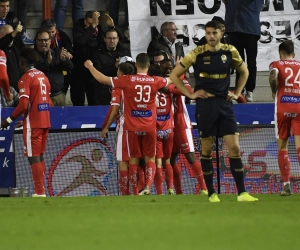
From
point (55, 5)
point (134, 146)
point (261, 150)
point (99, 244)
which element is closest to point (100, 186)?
point (134, 146)

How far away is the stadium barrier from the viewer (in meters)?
16.8

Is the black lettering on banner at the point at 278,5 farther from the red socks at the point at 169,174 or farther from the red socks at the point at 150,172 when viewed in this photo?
the red socks at the point at 150,172

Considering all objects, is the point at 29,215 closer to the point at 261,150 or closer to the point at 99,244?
the point at 99,244

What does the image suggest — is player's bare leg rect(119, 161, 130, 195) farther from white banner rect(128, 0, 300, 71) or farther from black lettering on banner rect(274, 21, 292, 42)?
black lettering on banner rect(274, 21, 292, 42)

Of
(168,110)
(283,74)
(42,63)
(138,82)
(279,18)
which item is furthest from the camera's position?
(279,18)

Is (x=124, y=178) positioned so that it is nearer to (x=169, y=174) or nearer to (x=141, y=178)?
(x=141, y=178)

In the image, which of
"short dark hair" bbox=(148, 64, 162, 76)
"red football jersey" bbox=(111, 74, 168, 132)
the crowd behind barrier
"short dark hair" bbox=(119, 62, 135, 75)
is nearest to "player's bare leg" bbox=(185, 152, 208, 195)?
"red football jersey" bbox=(111, 74, 168, 132)

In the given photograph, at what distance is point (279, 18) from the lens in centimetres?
1884

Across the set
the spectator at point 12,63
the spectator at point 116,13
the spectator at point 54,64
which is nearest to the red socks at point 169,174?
the spectator at point 54,64

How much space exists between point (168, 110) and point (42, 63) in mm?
2735

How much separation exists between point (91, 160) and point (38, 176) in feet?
5.92

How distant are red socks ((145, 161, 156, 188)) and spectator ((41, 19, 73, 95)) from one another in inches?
127

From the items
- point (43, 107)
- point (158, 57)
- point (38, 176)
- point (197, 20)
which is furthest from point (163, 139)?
point (197, 20)

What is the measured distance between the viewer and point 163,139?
1627 centimetres
